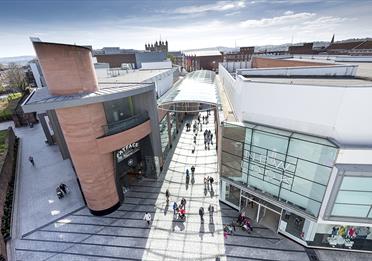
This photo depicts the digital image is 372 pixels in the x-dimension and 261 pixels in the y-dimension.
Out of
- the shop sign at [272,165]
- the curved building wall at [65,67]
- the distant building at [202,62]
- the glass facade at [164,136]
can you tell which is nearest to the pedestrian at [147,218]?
the glass facade at [164,136]

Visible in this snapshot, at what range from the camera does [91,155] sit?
511 inches

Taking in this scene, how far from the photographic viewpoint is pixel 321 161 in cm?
960

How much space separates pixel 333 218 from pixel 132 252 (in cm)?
1139

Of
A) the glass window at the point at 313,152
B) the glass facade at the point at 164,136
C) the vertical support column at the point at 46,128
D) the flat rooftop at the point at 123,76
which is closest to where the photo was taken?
the glass window at the point at 313,152

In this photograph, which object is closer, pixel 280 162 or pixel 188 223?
pixel 280 162

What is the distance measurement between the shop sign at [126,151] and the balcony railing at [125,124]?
2390mm

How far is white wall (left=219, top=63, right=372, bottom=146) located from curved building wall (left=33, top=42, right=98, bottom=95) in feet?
32.1

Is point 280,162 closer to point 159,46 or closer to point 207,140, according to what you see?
point 207,140

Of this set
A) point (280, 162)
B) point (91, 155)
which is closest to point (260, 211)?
point (280, 162)

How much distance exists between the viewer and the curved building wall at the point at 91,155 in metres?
12.2

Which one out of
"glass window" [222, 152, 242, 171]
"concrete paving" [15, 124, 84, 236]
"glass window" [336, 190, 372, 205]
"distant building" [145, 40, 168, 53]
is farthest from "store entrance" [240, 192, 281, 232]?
"distant building" [145, 40, 168, 53]

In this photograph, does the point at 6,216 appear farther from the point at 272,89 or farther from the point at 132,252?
the point at 272,89

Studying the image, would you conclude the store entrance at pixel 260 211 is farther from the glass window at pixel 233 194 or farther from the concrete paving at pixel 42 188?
the concrete paving at pixel 42 188

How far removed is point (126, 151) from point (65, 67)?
766cm
